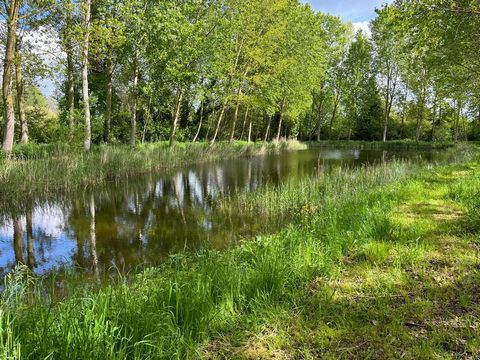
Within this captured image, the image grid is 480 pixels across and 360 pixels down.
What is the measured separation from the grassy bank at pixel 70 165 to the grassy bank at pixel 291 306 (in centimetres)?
752

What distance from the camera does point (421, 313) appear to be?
301 cm

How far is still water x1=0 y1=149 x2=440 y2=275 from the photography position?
5.98 metres

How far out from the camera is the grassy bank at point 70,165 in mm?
10061

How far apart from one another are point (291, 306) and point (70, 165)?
35.4ft

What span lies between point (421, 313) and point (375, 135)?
43686 mm

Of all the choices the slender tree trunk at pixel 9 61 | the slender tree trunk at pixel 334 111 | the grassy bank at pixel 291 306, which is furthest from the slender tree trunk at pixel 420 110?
the grassy bank at pixel 291 306

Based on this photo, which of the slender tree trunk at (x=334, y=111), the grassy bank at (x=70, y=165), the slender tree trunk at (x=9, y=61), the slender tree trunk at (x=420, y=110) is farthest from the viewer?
the slender tree trunk at (x=334, y=111)

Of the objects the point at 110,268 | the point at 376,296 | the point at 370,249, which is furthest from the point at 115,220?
the point at 376,296

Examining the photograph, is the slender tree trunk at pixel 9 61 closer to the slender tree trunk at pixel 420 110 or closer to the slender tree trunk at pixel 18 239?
the slender tree trunk at pixel 18 239

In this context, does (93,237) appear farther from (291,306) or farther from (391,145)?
(391,145)

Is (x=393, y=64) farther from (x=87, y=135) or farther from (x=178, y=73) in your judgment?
(x=87, y=135)

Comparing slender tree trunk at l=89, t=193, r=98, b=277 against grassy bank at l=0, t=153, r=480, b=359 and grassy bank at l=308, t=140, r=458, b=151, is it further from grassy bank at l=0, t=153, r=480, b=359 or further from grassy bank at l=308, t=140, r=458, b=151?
grassy bank at l=308, t=140, r=458, b=151

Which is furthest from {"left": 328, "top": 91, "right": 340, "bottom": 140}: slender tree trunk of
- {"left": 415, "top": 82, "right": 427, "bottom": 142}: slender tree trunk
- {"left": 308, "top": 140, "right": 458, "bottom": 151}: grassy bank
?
{"left": 415, "top": 82, "right": 427, "bottom": 142}: slender tree trunk

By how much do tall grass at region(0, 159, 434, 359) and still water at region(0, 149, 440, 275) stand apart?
4.45ft
